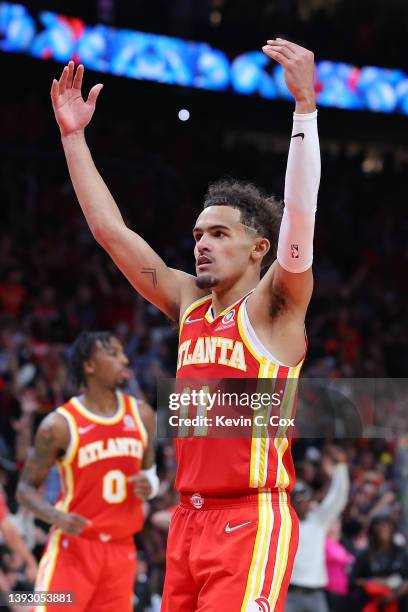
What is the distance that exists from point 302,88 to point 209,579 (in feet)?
5.63

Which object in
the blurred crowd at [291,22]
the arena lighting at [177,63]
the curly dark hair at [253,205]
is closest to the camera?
the curly dark hair at [253,205]

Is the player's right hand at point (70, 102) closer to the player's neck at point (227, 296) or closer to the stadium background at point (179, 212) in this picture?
the player's neck at point (227, 296)

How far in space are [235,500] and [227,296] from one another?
78 centimetres

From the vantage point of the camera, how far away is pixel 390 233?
54.5 feet

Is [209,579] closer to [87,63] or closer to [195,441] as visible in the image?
[195,441]

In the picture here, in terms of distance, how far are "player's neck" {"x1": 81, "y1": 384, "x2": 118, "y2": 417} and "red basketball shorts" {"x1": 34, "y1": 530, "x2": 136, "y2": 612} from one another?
78cm

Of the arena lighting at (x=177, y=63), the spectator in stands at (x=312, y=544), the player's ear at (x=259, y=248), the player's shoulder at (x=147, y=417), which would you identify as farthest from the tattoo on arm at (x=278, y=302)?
the arena lighting at (x=177, y=63)

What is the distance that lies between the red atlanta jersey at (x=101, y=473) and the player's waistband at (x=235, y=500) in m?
2.23

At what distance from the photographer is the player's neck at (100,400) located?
611 cm

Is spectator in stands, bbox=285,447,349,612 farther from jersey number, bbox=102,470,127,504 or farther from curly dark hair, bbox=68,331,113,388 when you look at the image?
curly dark hair, bbox=68,331,113,388

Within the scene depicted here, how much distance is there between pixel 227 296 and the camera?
12.7 feet

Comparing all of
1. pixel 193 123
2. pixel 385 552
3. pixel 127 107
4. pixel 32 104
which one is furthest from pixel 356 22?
pixel 385 552

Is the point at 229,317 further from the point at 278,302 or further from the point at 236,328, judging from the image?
the point at 278,302

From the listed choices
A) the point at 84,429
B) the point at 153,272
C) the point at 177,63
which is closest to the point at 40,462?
the point at 84,429
